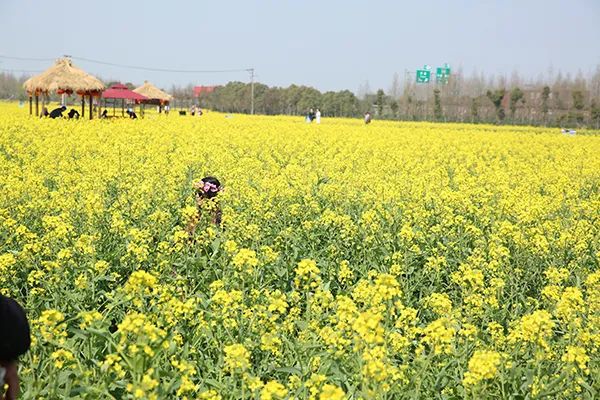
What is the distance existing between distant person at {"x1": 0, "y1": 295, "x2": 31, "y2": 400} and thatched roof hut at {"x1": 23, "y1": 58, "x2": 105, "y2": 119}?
2683cm

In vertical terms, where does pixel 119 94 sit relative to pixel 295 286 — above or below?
above

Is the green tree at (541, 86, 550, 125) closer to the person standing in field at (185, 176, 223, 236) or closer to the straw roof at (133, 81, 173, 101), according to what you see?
the straw roof at (133, 81, 173, 101)

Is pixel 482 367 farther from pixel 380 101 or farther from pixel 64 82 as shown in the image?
pixel 380 101

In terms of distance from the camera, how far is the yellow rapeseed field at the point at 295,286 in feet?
10.9

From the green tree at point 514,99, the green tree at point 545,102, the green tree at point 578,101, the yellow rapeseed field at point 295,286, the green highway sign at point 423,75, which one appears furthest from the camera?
the green highway sign at point 423,75

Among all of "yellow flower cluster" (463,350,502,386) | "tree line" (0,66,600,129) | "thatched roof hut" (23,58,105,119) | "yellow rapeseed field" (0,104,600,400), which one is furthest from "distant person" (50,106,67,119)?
"tree line" (0,66,600,129)

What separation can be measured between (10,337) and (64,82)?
27.5 metres

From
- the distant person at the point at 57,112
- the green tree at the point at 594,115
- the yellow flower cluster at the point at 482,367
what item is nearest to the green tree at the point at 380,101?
the green tree at the point at 594,115

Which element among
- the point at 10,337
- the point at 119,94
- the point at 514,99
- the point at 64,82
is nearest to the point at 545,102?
the point at 514,99

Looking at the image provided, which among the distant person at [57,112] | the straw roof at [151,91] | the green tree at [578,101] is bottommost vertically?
the distant person at [57,112]

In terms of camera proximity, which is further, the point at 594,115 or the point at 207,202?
the point at 594,115

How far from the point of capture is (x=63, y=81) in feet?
92.4

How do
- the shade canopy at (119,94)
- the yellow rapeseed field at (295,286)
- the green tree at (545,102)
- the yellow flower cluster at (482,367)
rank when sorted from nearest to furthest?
the yellow flower cluster at (482,367) → the yellow rapeseed field at (295,286) → the shade canopy at (119,94) → the green tree at (545,102)

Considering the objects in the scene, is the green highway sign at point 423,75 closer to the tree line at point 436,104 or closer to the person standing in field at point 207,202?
the tree line at point 436,104
